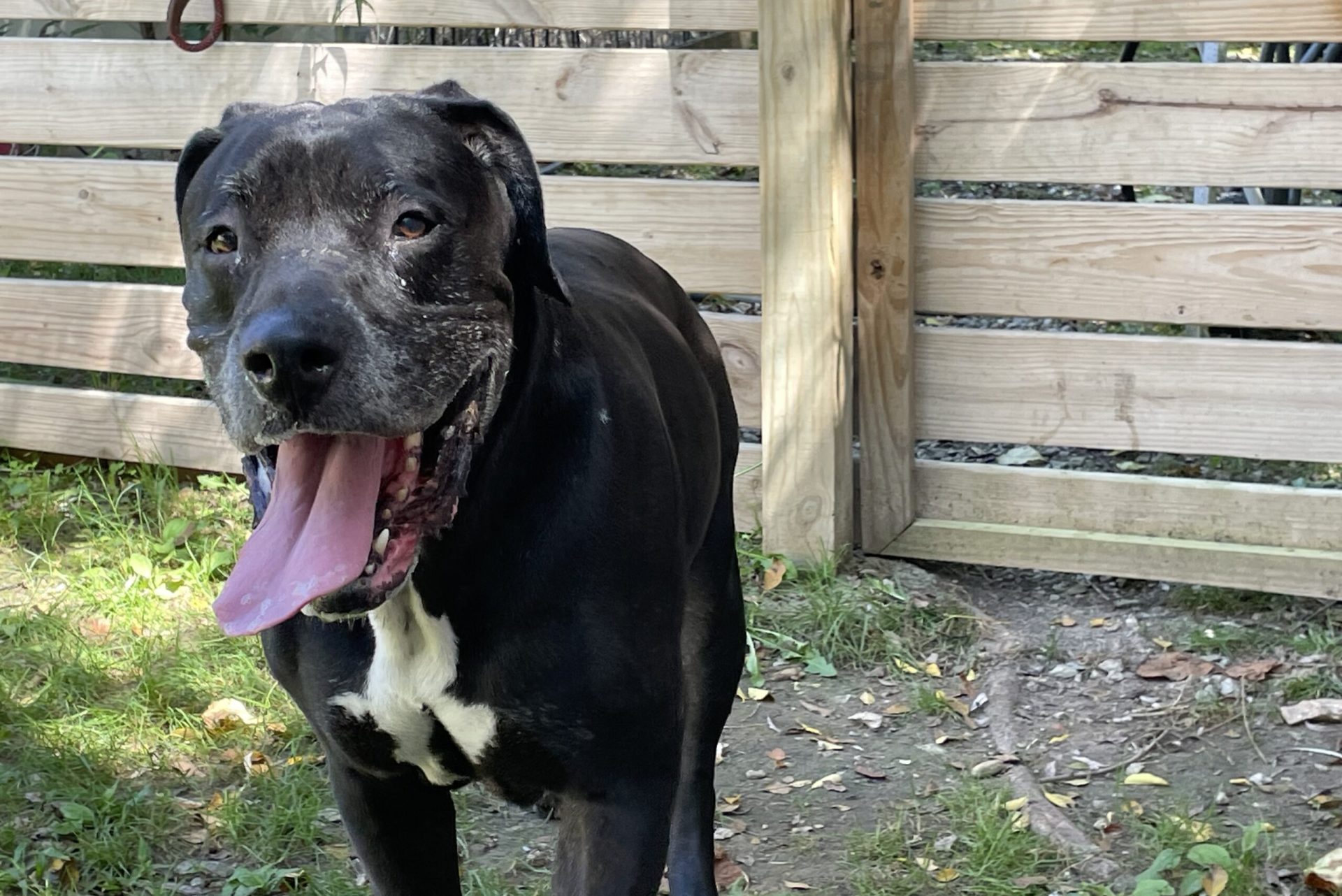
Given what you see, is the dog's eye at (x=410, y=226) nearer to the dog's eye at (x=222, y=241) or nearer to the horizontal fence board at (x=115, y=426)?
the dog's eye at (x=222, y=241)

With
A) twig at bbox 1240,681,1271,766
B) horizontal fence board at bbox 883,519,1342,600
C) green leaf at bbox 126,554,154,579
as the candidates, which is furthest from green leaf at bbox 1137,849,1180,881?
green leaf at bbox 126,554,154,579

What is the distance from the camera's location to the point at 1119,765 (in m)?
3.68

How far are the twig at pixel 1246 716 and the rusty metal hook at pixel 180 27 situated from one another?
3.23m

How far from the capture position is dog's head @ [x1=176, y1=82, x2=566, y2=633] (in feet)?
6.76

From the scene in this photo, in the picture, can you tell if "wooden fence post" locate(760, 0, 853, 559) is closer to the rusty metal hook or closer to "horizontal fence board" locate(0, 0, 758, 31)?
"horizontal fence board" locate(0, 0, 758, 31)

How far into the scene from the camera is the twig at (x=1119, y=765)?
12.0 ft

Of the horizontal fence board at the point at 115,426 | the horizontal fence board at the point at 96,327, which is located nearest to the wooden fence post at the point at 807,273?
the horizontal fence board at the point at 115,426

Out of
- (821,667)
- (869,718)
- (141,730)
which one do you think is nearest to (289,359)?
(141,730)

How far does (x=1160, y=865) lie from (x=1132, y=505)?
4.48 feet

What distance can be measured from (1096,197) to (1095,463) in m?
1.55

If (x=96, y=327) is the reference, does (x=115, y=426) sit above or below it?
below

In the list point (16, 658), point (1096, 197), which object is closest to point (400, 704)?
point (16, 658)

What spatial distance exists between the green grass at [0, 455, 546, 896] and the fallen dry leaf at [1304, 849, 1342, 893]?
4.83 feet

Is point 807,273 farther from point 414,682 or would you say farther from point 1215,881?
point 414,682
